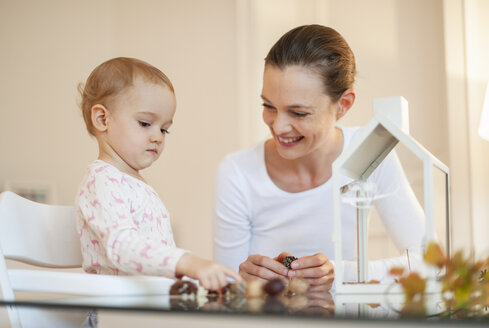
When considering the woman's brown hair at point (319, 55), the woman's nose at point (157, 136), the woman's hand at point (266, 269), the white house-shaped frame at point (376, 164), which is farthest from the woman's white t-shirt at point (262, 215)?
the white house-shaped frame at point (376, 164)

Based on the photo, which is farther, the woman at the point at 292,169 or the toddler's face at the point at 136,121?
the woman at the point at 292,169

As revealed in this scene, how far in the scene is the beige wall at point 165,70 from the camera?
11.3 ft

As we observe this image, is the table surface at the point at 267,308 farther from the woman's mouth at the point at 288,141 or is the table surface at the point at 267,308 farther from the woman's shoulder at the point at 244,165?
the woman's shoulder at the point at 244,165

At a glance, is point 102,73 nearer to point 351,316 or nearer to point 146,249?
point 146,249

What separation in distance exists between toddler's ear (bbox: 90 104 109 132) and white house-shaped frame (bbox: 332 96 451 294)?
658 millimetres

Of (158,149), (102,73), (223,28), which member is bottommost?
(158,149)

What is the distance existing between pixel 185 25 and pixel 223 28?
0.27 m

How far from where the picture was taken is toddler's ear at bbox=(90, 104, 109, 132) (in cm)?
141

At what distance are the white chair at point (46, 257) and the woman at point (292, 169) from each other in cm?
44

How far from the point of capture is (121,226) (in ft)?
3.72

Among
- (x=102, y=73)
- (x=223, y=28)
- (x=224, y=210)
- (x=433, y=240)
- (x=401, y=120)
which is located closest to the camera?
(x=433, y=240)

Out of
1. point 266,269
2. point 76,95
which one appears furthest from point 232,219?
point 76,95

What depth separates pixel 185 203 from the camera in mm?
3793

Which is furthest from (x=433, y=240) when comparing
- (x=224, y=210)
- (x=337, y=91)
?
(x=224, y=210)
